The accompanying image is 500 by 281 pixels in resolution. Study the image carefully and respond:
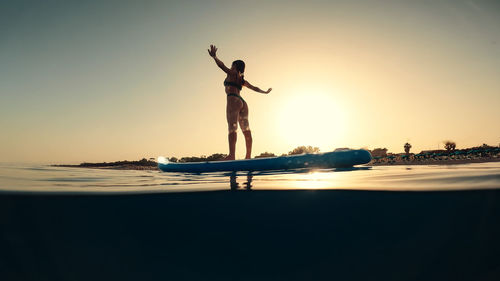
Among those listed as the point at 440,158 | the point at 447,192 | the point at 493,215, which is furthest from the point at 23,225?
the point at 440,158

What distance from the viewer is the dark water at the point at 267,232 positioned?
5.07m

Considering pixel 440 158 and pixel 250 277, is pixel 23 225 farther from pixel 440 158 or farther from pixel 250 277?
pixel 440 158

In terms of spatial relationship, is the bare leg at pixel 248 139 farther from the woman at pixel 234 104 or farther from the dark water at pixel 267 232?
the dark water at pixel 267 232

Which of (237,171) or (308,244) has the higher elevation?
(237,171)

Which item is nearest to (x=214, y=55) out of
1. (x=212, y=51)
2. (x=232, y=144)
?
(x=212, y=51)

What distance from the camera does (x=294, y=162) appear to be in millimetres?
7930

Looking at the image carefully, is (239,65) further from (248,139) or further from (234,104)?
(248,139)

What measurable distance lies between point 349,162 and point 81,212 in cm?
630

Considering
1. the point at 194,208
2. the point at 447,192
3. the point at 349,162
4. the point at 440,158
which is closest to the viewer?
the point at 447,192

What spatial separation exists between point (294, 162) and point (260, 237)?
2.72 meters

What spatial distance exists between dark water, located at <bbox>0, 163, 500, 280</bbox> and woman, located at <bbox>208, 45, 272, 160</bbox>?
4.04m

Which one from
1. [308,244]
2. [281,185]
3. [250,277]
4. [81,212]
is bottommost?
[250,277]

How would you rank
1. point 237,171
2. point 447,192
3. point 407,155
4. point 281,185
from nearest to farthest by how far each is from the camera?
1. point 447,192
2. point 281,185
3. point 237,171
4. point 407,155

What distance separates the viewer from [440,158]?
517 inches
